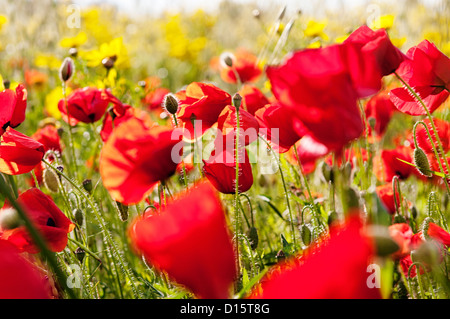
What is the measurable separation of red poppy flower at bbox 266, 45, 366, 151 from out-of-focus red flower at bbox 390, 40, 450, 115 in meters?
0.37

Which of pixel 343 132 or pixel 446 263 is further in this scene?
pixel 446 263

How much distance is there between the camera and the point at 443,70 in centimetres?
88

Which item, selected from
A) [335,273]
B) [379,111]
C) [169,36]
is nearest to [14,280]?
[335,273]

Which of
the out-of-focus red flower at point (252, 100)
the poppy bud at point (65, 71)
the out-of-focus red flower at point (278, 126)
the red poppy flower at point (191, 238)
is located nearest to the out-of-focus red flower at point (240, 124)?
the out-of-focus red flower at point (278, 126)

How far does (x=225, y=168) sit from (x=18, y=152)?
330 mm

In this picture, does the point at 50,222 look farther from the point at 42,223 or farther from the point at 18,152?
the point at 18,152

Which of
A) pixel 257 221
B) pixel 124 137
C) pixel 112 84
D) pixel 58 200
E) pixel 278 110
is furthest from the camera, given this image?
pixel 112 84

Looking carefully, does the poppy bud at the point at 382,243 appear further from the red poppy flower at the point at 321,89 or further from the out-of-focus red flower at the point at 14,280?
the out-of-focus red flower at the point at 14,280

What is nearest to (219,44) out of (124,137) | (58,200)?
(58,200)

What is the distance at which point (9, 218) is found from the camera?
2.27 ft

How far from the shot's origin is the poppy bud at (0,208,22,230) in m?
0.69

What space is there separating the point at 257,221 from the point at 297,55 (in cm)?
92

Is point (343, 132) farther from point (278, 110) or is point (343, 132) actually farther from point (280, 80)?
point (278, 110)

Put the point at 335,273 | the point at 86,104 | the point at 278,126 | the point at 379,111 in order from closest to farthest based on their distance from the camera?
1. the point at 335,273
2. the point at 278,126
3. the point at 86,104
4. the point at 379,111
